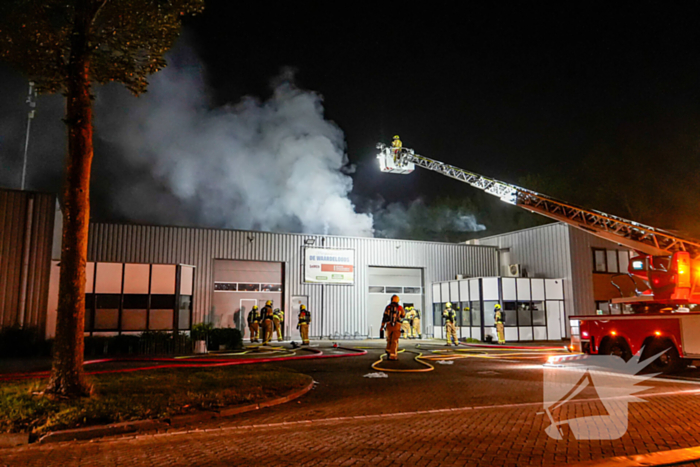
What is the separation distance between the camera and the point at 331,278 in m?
29.1

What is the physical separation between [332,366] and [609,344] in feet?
23.7

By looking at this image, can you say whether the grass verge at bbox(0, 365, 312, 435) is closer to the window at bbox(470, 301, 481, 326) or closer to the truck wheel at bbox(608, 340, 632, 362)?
the truck wheel at bbox(608, 340, 632, 362)

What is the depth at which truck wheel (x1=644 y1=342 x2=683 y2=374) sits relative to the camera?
12.2 m

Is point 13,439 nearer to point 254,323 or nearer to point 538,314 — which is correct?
point 254,323

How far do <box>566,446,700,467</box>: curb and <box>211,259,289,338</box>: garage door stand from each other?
23.4 metres

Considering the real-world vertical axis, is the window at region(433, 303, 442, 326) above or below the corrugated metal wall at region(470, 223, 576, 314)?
below

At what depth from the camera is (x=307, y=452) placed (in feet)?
18.2

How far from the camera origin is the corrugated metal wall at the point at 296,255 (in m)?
25.7

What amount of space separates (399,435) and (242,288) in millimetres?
22355

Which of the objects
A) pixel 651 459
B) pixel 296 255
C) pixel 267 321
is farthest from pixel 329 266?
pixel 651 459

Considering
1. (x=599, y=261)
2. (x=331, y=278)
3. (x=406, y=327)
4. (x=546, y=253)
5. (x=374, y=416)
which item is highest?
(x=546, y=253)

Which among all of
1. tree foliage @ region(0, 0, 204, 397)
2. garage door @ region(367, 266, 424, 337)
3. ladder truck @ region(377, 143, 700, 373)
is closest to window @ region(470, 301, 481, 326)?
garage door @ region(367, 266, 424, 337)

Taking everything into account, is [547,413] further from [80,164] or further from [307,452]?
[80,164]

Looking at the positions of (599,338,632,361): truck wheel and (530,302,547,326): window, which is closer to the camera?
(599,338,632,361): truck wheel
